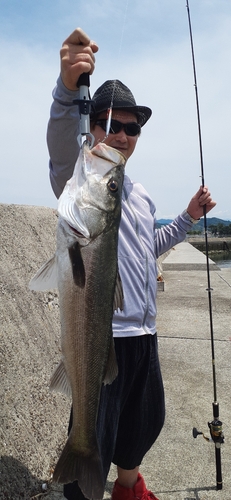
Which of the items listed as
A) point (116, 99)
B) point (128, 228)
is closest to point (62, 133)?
point (116, 99)

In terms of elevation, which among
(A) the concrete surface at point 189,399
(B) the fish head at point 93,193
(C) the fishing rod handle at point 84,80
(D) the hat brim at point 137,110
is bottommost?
(A) the concrete surface at point 189,399

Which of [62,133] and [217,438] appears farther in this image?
[217,438]

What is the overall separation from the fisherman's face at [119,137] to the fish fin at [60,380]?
1346 millimetres

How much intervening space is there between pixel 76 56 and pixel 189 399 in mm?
3423

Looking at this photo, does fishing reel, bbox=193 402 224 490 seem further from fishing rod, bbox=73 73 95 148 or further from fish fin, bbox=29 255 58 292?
fishing rod, bbox=73 73 95 148

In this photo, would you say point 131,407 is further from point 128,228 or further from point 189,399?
point 189,399

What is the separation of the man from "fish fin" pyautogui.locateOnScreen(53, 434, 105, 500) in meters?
0.21

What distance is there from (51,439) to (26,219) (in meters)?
1.93

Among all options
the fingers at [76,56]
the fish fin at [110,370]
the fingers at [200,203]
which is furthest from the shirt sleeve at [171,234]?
the fingers at [76,56]

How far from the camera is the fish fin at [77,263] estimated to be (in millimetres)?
1947

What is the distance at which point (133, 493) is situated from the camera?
264 cm

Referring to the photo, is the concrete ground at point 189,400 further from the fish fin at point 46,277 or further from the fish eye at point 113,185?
the fish eye at point 113,185

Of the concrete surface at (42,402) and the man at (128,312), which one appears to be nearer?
the man at (128,312)

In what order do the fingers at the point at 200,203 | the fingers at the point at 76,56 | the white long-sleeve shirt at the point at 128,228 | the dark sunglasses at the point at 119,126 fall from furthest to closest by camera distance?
the fingers at the point at 200,203 → the dark sunglasses at the point at 119,126 → the white long-sleeve shirt at the point at 128,228 → the fingers at the point at 76,56
